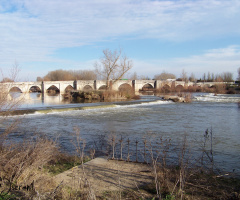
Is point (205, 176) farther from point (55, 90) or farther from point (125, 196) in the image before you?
point (55, 90)

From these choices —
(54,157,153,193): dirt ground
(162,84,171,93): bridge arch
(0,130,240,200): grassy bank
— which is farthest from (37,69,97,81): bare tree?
(0,130,240,200): grassy bank

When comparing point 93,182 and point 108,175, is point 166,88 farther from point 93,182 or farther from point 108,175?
point 93,182

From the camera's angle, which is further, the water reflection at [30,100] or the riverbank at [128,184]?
the water reflection at [30,100]

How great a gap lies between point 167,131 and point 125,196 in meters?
8.88

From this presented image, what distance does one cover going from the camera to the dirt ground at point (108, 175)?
202 inches

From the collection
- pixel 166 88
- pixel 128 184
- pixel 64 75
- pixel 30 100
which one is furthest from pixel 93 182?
pixel 64 75

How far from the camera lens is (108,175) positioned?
229 inches

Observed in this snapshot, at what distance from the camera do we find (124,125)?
15133 millimetres

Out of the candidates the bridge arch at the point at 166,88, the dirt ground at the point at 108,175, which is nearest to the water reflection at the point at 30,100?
the dirt ground at the point at 108,175

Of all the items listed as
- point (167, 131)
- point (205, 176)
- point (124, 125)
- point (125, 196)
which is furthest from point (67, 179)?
point (124, 125)

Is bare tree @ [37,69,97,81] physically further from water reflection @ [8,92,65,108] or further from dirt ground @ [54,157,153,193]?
dirt ground @ [54,157,153,193]

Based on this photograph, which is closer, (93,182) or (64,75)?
(93,182)

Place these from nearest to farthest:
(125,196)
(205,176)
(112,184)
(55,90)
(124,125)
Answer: (125,196), (112,184), (205,176), (124,125), (55,90)

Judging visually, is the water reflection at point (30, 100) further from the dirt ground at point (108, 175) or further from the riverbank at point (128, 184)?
the dirt ground at point (108, 175)
